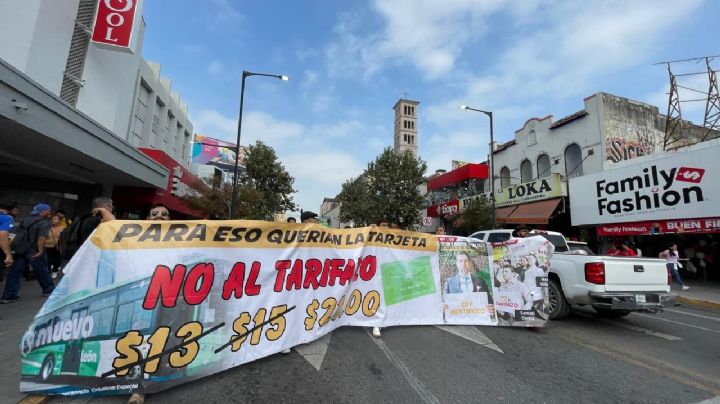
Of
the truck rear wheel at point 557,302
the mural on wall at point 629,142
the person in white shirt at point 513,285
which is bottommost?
the truck rear wheel at point 557,302

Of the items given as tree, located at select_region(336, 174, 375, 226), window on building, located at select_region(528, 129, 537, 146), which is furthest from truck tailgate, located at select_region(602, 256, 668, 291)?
tree, located at select_region(336, 174, 375, 226)

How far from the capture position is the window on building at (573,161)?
20.6 metres

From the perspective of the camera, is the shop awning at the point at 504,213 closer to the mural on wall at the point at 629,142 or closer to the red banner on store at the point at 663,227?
the red banner on store at the point at 663,227

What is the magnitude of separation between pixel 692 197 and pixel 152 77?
2834 cm

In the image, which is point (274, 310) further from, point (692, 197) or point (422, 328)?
point (692, 197)

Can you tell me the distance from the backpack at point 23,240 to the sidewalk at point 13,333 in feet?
3.19

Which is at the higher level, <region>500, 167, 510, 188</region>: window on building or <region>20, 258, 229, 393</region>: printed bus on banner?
<region>500, 167, 510, 188</region>: window on building

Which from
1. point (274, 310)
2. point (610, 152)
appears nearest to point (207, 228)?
point (274, 310)

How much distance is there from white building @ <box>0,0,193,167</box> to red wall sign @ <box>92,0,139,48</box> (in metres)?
0.26

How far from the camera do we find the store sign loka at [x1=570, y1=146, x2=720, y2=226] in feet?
44.1

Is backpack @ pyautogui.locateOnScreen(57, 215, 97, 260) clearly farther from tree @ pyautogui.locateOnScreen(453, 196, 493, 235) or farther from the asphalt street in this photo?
tree @ pyautogui.locateOnScreen(453, 196, 493, 235)

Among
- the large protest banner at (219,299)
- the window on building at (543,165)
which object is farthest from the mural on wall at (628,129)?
the large protest banner at (219,299)

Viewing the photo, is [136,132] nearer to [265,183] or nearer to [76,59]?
[76,59]

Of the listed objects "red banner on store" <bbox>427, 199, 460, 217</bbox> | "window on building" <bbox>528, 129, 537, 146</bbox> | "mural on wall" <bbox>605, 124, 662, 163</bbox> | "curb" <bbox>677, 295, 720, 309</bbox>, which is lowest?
"curb" <bbox>677, 295, 720, 309</bbox>
